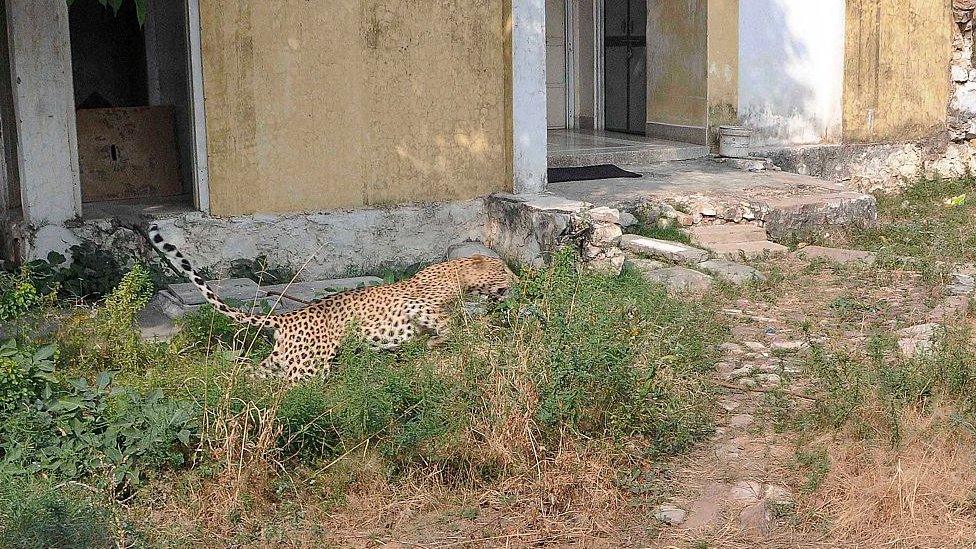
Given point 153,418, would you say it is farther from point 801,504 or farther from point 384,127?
point 384,127

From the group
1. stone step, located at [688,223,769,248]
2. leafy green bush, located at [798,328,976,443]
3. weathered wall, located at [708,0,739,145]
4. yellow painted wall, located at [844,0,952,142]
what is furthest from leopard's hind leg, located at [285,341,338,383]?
yellow painted wall, located at [844,0,952,142]

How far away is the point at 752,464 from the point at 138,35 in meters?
8.47

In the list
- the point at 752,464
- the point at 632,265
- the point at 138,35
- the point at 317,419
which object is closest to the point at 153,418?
the point at 317,419

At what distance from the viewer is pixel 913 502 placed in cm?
490

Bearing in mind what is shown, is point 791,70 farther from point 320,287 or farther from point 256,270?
point 256,270

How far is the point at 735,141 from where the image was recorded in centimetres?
1270

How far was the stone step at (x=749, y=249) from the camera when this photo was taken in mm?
9789

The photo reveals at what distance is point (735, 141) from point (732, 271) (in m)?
4.07

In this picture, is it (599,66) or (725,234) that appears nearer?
(725,234)

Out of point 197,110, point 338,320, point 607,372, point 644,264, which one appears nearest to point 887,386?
point 607,372

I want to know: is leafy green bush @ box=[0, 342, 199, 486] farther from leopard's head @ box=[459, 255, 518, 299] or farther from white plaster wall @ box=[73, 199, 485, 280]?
white plaster wall @ box=[73, 199, 485, 280]

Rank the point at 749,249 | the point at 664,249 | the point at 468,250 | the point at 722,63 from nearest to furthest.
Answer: the point at 664,249, the point at 468,250, the point at 749,249, the point at 722,63

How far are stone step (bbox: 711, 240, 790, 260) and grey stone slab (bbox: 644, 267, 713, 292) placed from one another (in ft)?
3.18

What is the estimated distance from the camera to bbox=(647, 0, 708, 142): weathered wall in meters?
13.0
